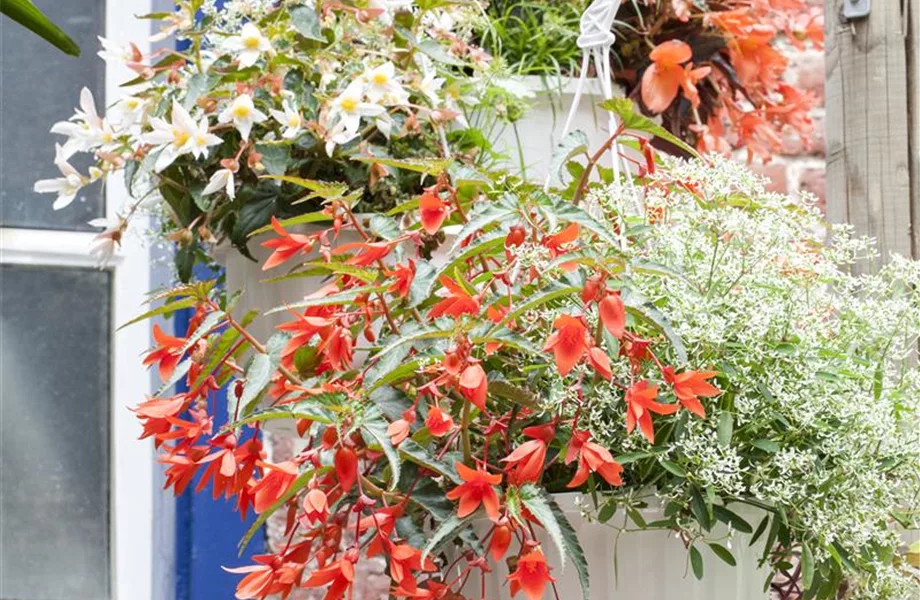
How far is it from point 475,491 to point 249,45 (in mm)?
519

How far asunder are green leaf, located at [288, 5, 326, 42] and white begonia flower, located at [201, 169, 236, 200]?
150 mm

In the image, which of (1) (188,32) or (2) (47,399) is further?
(2) (47,399)

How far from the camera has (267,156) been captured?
1127 mm

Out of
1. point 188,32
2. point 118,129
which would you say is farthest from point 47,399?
point 188,32

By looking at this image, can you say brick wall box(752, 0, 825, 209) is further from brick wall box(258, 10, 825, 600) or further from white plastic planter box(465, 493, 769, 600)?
white plastic planter box(465, 493, 769, 600)

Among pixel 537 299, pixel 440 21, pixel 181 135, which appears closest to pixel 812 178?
pixel 440 21

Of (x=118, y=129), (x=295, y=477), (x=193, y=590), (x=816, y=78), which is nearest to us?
(x=295, y=477)

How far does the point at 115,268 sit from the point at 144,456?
24 cm

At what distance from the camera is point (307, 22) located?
115 centimetres

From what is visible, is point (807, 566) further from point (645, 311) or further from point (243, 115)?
point (243, 115)

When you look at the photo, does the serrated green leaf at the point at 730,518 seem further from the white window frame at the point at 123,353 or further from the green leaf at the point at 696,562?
the white window frame at the point at 123,353

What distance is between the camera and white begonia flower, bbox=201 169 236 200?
1.09m

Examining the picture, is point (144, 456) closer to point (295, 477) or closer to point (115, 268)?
point (115, 268)

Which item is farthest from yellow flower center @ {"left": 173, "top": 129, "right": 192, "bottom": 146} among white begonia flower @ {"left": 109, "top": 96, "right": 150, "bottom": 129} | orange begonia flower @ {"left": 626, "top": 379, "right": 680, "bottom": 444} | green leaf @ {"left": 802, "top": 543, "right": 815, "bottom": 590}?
green leaf @ {"left": 802, "top": 543, "right": 815, "bottom": 590}
